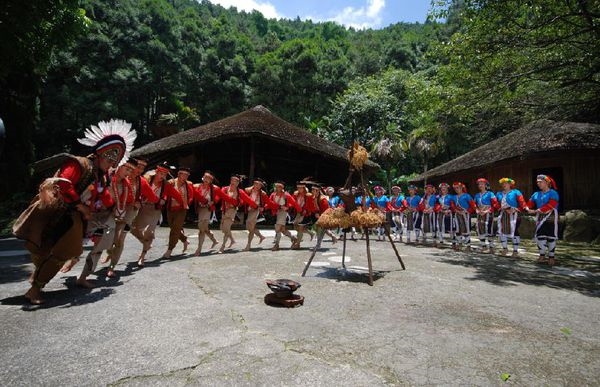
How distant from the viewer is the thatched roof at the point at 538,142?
51.4 ft

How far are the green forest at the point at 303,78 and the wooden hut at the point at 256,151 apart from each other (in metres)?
5.56

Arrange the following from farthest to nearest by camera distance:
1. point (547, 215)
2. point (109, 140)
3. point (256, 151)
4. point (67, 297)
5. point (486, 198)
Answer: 1. point (256, 151)
2. point (486, 198)
3. point (547, 215)
4. point (109, 140)
5. point (67, 297)

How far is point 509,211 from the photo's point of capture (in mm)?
9172

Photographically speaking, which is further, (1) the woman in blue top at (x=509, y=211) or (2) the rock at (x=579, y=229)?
(2) the rock at (x=579, y=229)

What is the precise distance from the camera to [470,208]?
10.2 m

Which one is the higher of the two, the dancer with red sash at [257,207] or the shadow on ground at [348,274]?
the dancer with red sash at [257,207]

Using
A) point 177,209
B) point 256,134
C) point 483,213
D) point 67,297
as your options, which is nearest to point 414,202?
point 483,213

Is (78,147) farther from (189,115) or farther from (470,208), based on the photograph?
(470,208)

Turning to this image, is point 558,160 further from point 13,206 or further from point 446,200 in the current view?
point 13,206

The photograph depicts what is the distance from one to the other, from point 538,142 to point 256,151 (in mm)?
13688

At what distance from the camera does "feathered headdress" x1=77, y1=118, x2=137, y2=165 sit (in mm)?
4727

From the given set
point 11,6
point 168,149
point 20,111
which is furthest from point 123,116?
point 11,6

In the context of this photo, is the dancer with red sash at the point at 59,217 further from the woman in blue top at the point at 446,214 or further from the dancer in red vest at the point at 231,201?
the woman in blue top at the point at 446,214

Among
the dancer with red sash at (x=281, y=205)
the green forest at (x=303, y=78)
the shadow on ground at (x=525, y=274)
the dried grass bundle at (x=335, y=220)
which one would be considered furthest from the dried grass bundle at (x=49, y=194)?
the shadow on ground at (x=525, y=274)
